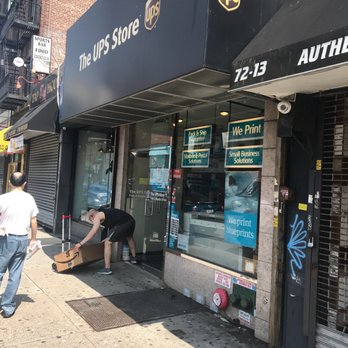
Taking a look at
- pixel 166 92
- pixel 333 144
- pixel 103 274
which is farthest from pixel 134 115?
pixel 333 144

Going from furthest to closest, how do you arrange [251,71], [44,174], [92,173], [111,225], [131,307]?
1. [44,174]
2. [92,173]
3. [111,225]
4. [131,307]
5. [251,71]

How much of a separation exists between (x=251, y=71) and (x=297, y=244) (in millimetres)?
1843

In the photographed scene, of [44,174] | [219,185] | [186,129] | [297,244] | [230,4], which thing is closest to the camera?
[230,4]

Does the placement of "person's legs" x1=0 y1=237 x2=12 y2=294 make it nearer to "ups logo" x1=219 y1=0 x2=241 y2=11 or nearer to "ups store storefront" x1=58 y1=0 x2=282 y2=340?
"ups store storefront" x1=58 y1=0 x2=282 y2=340

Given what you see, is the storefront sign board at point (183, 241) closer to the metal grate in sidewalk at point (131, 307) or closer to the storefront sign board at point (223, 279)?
the metal grate in sidewalk at point (131, 307)

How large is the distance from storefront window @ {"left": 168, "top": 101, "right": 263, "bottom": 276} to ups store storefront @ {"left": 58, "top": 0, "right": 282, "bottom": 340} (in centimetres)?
2

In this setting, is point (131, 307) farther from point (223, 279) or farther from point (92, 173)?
point (92, 173)

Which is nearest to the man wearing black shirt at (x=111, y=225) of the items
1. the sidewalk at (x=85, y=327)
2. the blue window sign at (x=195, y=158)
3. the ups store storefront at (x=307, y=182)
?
the sidewalk at (x=85, y=327)

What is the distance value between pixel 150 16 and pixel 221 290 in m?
3.53

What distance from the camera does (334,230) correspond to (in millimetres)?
3781

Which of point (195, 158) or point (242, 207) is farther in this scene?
point (195, 158)

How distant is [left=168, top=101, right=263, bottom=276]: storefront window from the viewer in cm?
485

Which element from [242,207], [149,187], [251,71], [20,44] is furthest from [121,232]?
[20,44]

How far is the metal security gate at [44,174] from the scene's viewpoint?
11656 mm
